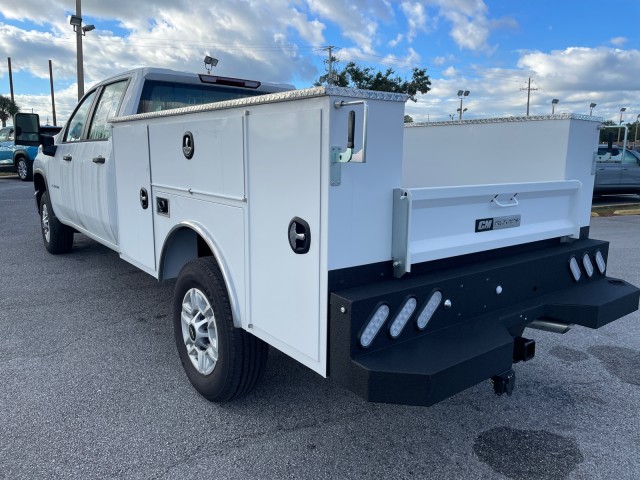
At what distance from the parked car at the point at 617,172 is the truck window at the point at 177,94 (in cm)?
1237

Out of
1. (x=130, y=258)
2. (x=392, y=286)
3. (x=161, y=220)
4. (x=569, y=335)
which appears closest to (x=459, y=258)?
(x=392, y=286)

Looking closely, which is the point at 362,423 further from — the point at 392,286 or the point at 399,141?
the point at 399,141

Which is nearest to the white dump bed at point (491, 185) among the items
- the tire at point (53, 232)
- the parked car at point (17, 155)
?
the tire at point (53, 232)

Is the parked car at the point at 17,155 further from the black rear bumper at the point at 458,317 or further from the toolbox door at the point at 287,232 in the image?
the black rear bumper at the point at 458,317

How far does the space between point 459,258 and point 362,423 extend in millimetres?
1077

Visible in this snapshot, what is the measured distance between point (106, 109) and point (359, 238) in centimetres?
343

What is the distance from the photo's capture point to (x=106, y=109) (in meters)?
4.70

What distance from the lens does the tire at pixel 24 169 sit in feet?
61.0

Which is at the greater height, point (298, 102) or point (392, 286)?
point (298, 102)

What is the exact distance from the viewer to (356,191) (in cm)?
215

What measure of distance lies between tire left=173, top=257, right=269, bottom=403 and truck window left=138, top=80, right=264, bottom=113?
6.28 ft

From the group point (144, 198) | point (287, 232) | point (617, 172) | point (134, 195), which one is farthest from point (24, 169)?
point (287, 232)

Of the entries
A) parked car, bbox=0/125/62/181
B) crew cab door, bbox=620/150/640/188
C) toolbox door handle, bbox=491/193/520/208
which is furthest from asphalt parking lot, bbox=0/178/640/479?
parked car, bbox=0/125/62/181

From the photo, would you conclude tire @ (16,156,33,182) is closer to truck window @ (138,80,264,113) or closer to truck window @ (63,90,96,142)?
truck window @ (63,90,96,142)
